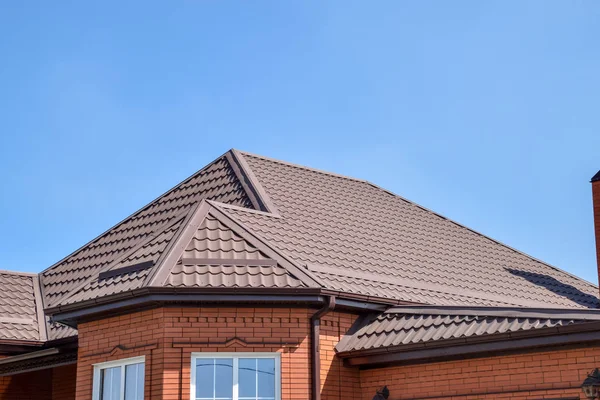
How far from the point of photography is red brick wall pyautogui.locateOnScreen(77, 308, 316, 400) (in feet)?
43.0

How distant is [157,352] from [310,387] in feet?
7.27

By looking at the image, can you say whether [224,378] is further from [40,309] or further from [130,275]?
[40,309]

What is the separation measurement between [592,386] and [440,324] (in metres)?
2.76

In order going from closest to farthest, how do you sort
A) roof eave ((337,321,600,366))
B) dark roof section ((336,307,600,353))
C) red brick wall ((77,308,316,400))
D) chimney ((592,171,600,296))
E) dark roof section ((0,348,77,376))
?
roof eave ((337,321,600,366)), dark roof section ((336,307,600,353)), red brick wall ((77,308,316,400)), dark roof section ((0,348,77,376)), chimney ((592,171,600,296))

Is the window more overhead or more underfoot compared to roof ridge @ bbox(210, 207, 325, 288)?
more underfoot

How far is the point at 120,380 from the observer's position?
13906mm

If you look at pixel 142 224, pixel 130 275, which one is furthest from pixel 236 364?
pixel 142 224

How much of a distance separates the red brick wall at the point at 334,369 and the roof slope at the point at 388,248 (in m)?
0.57

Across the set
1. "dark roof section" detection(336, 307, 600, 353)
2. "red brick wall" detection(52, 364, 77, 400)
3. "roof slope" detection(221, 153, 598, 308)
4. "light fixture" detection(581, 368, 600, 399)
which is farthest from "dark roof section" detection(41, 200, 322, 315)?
"light fixture" detection(581, 368, 600, 399)

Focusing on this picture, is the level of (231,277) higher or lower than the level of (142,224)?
lower

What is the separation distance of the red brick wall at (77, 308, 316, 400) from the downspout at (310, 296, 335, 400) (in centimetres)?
6

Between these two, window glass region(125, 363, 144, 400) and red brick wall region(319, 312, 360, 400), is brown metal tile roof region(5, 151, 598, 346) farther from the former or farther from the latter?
window glass region(125, 363, 144, 400)

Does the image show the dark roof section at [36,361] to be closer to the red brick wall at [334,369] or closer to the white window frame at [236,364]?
the white window frame at [236,364]

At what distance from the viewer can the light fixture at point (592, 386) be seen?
36.3 feet
